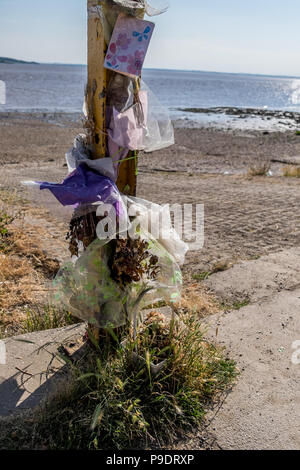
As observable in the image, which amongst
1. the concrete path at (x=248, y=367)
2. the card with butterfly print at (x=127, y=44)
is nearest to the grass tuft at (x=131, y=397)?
the concrete path at (x=248, y=367)

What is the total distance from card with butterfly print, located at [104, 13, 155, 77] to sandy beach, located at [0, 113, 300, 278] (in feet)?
3.30

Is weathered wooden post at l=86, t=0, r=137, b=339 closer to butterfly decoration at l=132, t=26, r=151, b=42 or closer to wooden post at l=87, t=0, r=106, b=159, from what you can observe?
wooden post at l=87, t=0, r=106, b=159

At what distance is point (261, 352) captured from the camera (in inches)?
137

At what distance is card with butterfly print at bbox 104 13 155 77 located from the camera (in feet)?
8.54

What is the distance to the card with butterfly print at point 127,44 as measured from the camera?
260 cm

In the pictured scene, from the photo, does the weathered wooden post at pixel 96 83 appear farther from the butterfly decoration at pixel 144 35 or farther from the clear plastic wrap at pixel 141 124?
the butterfly decoration at pixel 144 35

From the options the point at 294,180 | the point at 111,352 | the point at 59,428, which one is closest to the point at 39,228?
the point at 111,352

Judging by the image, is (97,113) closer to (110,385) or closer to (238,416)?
(110,385)

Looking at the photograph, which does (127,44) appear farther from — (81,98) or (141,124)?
(81,98)

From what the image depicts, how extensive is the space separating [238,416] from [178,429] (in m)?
0.40

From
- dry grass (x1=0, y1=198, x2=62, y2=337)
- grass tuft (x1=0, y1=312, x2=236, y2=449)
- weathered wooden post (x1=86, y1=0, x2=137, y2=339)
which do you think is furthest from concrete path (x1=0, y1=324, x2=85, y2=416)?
weathered wooden post (x1=86, y1=0, x2=137, y2=339)

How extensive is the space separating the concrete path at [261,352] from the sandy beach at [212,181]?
0.55 m

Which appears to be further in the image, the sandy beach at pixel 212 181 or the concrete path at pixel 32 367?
the sandy beach at pixel 212 181

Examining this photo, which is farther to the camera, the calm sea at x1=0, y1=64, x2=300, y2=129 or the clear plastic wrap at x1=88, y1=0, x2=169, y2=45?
the calm sea at x1=0, y1=64, x2=300, y2=129
